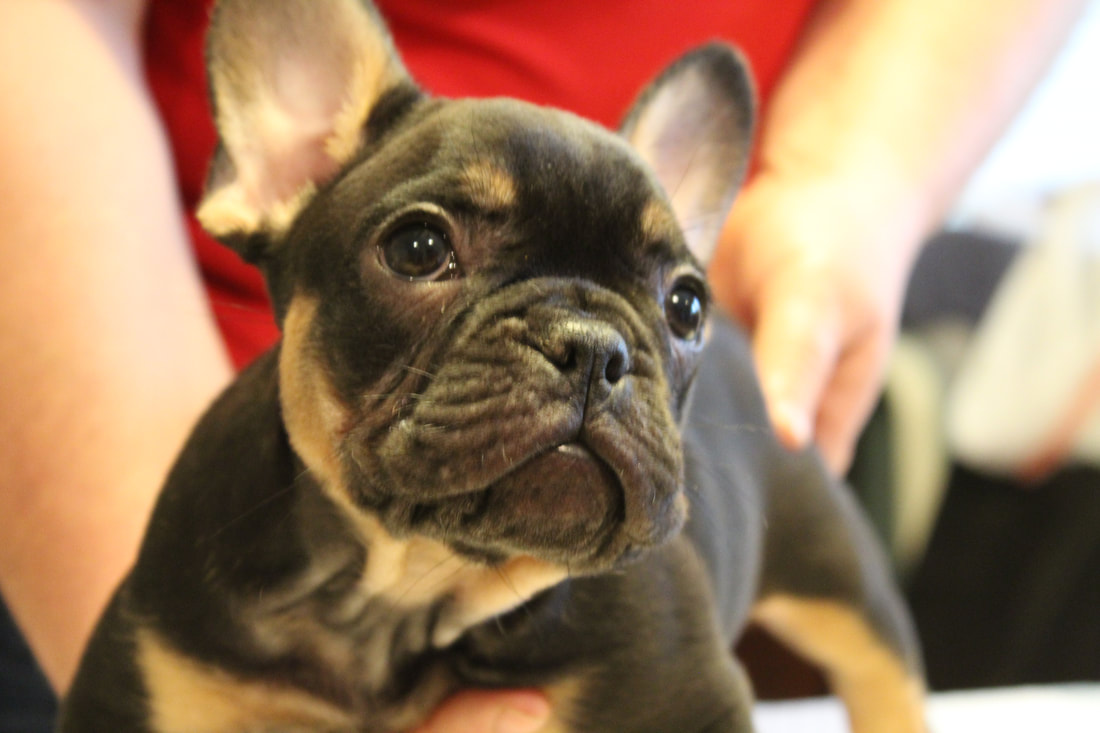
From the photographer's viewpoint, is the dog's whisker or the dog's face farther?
the dog's whisker

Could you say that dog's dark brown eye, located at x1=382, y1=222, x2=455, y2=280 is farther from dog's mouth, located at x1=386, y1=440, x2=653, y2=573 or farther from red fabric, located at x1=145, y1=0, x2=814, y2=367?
red fabric, located at x1=145, y1=0, x2=814, y2=367

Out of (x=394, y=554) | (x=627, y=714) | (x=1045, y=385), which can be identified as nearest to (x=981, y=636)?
(x=1045, y=385)

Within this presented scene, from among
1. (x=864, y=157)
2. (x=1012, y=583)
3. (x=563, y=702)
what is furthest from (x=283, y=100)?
(x=1012, y=583)

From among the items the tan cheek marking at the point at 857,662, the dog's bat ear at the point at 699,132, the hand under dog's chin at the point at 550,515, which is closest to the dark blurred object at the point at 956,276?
the tan cheek marking at the point at 857,662

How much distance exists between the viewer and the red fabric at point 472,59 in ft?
6.79

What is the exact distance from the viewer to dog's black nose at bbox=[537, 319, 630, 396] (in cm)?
103

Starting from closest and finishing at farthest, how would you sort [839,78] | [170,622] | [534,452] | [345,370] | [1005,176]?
1. [534,452]
2. [345,370]
3. [170,622]
4. [839,78]
5. [1005,176]

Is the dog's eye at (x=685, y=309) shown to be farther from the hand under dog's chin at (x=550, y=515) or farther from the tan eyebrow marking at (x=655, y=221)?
the hand under dog's chin at (x=550, y=515)

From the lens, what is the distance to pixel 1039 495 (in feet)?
10.9

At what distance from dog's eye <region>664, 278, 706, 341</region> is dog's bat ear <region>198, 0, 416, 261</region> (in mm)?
482

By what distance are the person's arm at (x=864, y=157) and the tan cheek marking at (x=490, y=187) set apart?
946 millimetres

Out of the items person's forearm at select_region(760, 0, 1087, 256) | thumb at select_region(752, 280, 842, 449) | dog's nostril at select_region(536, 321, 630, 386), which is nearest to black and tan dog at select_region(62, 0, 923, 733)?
dog's nostril at select_region(536, 321, 630, 386)

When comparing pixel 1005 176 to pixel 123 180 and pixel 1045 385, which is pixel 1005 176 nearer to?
pixel 1045 385

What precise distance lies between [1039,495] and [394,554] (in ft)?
8.78
